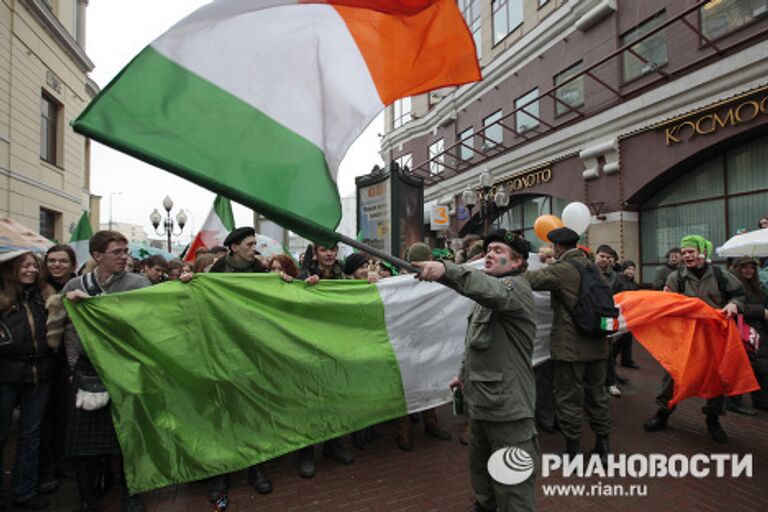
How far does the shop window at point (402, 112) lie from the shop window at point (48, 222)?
18.5 m

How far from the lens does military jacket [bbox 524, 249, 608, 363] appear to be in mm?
3760

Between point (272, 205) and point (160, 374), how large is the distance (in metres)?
2.00

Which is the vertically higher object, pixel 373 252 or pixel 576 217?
pixel 576 217

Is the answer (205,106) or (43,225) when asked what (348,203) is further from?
(205,106)

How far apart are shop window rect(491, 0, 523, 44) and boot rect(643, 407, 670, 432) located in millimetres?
16092

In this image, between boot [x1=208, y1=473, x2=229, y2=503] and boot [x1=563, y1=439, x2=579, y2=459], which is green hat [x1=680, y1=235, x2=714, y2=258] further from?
boot [x1=208, y1=473, x2=229, y2=503]

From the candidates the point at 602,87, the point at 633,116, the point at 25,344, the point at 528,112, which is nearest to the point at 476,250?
the point at 25,344

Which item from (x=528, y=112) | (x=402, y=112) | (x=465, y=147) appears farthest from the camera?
(x=402, y=112)

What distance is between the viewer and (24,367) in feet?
10.3

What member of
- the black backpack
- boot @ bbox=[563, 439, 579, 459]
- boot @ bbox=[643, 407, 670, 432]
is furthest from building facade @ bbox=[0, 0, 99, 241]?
boot @ bbox=[643, 407, 670, 432]

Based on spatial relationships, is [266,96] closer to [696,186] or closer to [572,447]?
→ [572,447]

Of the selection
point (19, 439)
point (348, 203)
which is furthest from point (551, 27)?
point (348, 203)

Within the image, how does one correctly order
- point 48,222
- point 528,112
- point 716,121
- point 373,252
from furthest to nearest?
point 528,112, point 48,222, point 716,121, point 373,252

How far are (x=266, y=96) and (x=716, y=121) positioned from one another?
37.2 feet
